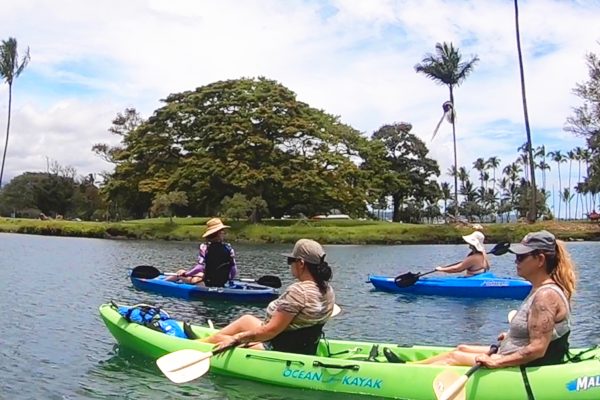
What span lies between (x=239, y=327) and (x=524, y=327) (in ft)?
10.8

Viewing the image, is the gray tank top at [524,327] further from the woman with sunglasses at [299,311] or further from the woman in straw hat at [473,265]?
the woman in straw hat at [473,265]

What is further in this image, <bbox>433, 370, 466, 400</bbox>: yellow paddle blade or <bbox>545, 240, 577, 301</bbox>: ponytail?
<bbox>433, 370, 466, 400</bbox>: yellow paddle blade

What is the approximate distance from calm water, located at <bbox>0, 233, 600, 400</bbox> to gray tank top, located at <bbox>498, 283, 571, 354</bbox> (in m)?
1.85

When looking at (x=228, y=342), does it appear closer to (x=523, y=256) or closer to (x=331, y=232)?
(x=523, y=256)

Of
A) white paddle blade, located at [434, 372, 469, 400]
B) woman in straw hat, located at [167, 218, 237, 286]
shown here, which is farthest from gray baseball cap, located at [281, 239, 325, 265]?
woman in straw hat, located at [167, 218, 237, 286]

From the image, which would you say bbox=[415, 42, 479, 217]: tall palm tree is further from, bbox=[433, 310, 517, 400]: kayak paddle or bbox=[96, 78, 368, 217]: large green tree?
bbox=[433, 310, 517, 400]: kayak paddle

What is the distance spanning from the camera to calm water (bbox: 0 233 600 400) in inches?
333

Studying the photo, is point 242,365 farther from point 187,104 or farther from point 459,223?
point 187,104

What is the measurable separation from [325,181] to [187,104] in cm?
1178

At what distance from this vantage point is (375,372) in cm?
751

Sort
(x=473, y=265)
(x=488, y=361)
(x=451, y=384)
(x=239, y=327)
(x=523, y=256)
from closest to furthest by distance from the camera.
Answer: (x=523, y=256) < (x=451, y=384) < (x=488, y=361) < (x=239, y=327) < (x=473, y=265)

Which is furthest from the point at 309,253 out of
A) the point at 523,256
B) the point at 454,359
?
the point at 523,256

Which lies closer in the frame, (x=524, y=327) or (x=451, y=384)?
(x=524, y=327)

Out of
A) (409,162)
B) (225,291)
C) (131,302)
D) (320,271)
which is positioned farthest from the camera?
(409,162)
